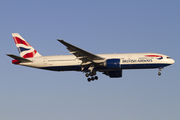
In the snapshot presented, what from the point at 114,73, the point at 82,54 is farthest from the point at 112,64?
Answer: the point at 114,73

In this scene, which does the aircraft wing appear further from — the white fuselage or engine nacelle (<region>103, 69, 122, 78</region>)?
engine nacelle (<region>103, 69, 122, 78</region>)

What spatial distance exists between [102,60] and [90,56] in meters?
2.15

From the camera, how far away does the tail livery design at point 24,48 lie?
50644 millimetres

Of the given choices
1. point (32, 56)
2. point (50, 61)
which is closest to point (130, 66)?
point (50, 61)

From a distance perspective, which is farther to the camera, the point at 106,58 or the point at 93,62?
the point at 106,58

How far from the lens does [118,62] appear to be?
149 ft

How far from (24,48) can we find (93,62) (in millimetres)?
13182

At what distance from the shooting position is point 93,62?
151ft

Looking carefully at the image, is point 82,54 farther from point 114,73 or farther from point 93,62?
point 114,73

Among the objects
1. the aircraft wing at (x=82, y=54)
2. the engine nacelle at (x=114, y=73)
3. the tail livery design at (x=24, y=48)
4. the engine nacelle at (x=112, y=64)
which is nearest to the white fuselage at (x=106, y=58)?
the engine nacelle at (x=112, y=64)

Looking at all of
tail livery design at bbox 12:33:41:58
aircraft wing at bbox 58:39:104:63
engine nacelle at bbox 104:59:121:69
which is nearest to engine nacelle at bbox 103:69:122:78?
engine nacelle at bbox 104:59:121:69

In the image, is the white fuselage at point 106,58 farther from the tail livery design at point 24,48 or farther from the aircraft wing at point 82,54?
the tail livery design at point 24,48

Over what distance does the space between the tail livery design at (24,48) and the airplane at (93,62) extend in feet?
3.78

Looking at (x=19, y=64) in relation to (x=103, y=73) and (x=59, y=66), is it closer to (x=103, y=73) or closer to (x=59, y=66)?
(x=59, y=66)
